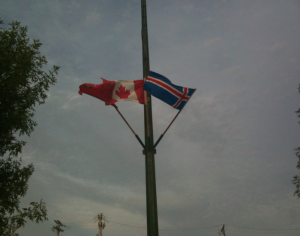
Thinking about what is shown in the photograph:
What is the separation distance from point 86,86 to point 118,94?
0.98 metres

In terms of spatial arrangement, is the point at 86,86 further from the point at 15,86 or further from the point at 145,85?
the point at 15,86

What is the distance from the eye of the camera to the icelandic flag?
766cm

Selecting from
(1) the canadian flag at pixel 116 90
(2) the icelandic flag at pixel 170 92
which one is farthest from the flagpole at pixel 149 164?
(1) the canadian flag at pixel 116 90

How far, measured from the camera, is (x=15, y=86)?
9195mm

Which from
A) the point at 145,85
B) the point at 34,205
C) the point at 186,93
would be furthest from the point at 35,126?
the point at 186,93

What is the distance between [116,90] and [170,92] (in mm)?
1579

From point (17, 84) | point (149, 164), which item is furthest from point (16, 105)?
point (149, 164)

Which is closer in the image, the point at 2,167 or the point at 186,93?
the point at 186,93

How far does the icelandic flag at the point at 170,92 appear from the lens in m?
7.66

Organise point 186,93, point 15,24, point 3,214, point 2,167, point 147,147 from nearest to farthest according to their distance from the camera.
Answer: point 147,147 < point 186,93 < point 3,214 < point 2,167 < point 15,24

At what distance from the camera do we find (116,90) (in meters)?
8.30

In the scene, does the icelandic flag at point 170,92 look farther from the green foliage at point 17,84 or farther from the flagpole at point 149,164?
the green foliage at point 17,84

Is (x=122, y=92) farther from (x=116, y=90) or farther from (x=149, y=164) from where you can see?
(x=149, y=164)

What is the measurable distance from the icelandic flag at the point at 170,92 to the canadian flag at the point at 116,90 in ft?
1.80
